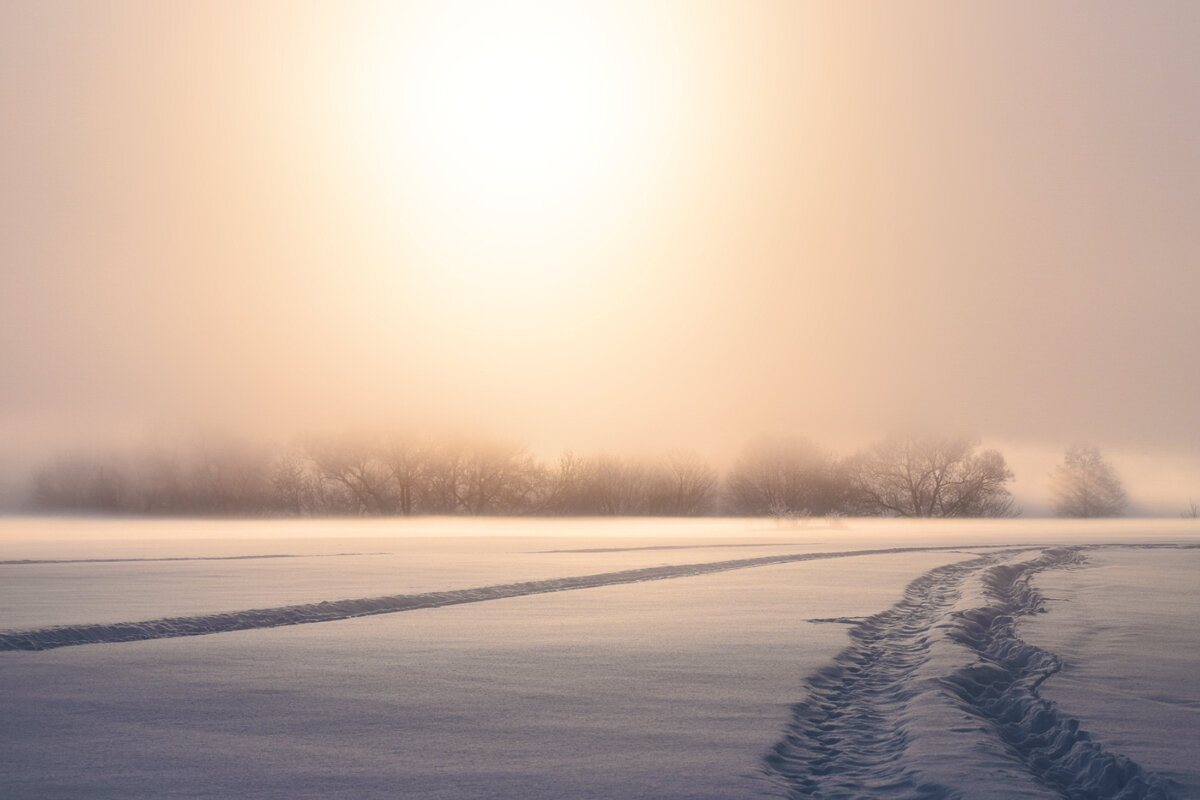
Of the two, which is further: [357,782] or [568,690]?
[568,690]

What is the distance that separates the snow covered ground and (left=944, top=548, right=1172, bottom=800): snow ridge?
3cm

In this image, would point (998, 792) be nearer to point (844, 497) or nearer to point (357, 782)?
point (357, 782)

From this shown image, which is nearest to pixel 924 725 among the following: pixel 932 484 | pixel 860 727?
pixel 860 727

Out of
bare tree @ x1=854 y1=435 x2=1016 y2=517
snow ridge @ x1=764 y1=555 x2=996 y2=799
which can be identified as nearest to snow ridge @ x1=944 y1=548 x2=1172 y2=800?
snow ridge @ x1=764 y1=555 x2=996 y2=799

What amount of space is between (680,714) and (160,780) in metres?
3.75

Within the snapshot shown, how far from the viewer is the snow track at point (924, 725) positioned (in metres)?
6.21

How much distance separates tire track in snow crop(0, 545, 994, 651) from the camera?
12.2 metres

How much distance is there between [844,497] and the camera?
9631 cm

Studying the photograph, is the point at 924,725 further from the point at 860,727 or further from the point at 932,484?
the point at 932,484

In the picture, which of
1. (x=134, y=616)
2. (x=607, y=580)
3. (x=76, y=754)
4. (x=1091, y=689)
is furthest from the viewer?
(x=607, y=580)

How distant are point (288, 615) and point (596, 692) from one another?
7170 millimetres

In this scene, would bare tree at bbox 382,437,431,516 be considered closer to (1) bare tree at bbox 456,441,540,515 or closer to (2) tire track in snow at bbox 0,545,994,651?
(1) bare tree at bbox 456,441,540,515

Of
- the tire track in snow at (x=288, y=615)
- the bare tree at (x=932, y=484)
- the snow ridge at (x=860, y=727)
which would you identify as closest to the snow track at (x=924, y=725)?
the snow ridge at (x=860, y=727)

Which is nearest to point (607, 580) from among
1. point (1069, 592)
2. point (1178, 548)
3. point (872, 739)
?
point (1069, 592)
